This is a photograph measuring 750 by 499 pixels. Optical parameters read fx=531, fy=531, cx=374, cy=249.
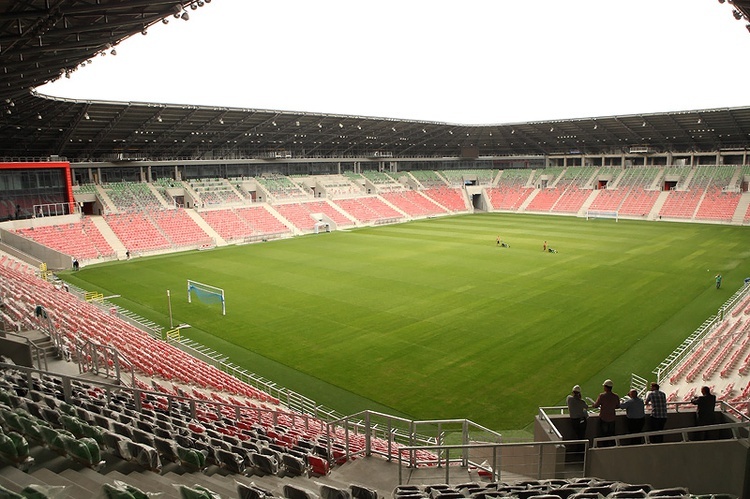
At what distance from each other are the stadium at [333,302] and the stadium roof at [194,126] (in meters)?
0.25

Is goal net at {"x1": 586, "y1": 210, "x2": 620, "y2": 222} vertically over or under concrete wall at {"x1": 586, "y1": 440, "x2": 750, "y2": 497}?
over

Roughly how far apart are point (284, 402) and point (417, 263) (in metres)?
22.0

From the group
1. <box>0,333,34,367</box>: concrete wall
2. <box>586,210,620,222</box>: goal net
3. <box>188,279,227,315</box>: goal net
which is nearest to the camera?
<box>0,333,34,367</box>: concrete wall

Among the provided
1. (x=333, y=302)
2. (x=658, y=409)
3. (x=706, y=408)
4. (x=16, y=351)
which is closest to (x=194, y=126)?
(x=333, y=302)

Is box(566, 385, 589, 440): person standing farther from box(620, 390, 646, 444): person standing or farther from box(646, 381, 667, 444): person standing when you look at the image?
box(646, 381, 667, 444): person standing

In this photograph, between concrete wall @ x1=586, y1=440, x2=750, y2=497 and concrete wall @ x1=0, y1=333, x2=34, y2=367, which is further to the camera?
concrete wall @ x1=0, y1=333, x2=34, y2=367

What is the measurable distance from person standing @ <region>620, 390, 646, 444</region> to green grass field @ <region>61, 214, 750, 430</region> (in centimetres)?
591

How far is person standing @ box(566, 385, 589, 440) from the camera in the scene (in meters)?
9.24

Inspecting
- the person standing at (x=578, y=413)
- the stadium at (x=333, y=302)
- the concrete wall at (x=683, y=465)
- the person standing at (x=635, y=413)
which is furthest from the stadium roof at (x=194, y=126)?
the concrete wall at (x=683, y=465)

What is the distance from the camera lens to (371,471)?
29.2 feet

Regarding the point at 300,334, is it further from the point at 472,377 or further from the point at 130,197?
the point at 130,197

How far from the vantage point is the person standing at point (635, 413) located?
916 cm

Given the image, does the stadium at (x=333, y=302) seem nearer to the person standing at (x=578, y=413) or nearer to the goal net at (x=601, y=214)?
the person standing at (x=578, y=413)

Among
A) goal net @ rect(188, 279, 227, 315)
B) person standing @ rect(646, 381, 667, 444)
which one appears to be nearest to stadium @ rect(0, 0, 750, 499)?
goal net @ rect(188, 279, 227, 315)
